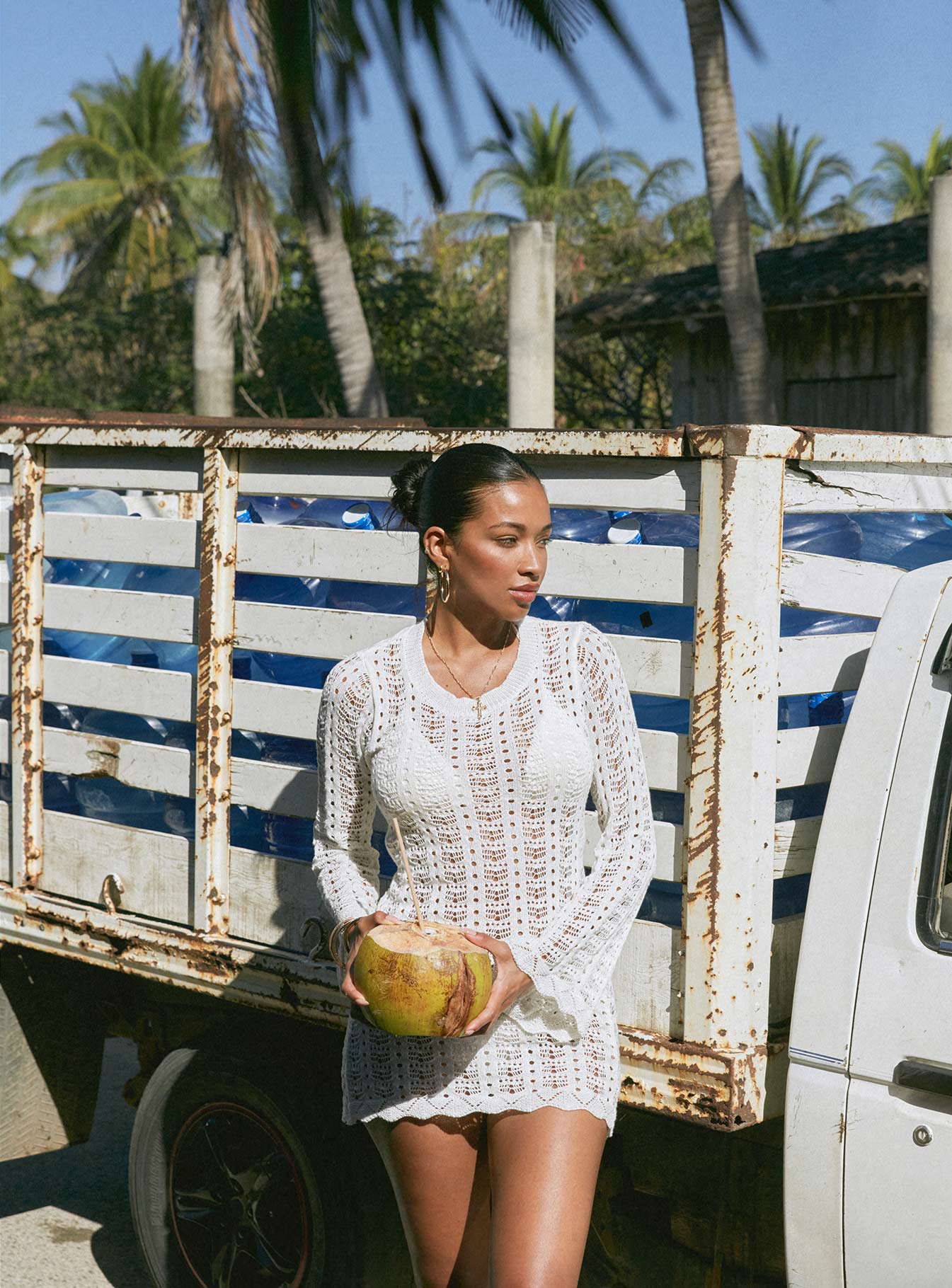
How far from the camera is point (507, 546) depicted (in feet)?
7.82

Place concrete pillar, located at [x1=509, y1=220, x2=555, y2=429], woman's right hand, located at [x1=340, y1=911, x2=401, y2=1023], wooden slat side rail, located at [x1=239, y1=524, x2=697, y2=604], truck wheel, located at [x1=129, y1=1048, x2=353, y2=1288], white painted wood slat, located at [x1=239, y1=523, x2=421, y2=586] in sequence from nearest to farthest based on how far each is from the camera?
woman's right hand, located at [x1=340, y1=911, x2=401, y2=1023] < wooden slat side rail, located at [x1=239, y1=524, x2=697, y2=604] < white painted wood slat, located at [x1=239, y1=523, x2=421, y2=586] < truck wheel, located at [x1=129, y1=1048, x2=353, y2=1288] < concrete pillar, located at [x1=509, y1=220, x2=555, y2=429]

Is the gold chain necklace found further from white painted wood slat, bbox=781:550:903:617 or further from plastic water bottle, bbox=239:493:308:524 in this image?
plastic water bottle, bbox=239:493:308:524

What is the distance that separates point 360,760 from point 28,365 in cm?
2412

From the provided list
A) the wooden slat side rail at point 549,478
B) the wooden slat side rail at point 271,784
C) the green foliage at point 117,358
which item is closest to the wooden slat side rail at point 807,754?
the wooden slat side rail at point 549,478

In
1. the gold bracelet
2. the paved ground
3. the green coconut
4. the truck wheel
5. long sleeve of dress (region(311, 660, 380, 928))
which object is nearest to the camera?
the green coconut

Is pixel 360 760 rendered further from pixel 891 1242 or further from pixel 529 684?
pixel 891 1242

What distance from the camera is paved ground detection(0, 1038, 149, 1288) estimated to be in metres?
4.16

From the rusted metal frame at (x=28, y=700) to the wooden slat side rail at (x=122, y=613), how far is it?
59 millimetres

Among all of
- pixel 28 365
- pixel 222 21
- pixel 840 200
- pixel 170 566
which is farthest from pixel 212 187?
pixel 170 566

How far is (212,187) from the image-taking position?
30219 mm

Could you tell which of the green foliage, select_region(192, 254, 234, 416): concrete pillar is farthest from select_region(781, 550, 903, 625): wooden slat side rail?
the green foliage

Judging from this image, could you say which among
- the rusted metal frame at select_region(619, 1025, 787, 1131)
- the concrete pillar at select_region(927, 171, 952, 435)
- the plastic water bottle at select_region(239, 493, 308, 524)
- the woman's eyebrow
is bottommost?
the rusted metal frame at select_region(619, 1025, 787, 1131)

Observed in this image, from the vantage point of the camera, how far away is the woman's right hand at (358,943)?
2246 millimetres

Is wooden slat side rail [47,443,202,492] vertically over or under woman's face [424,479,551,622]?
over
